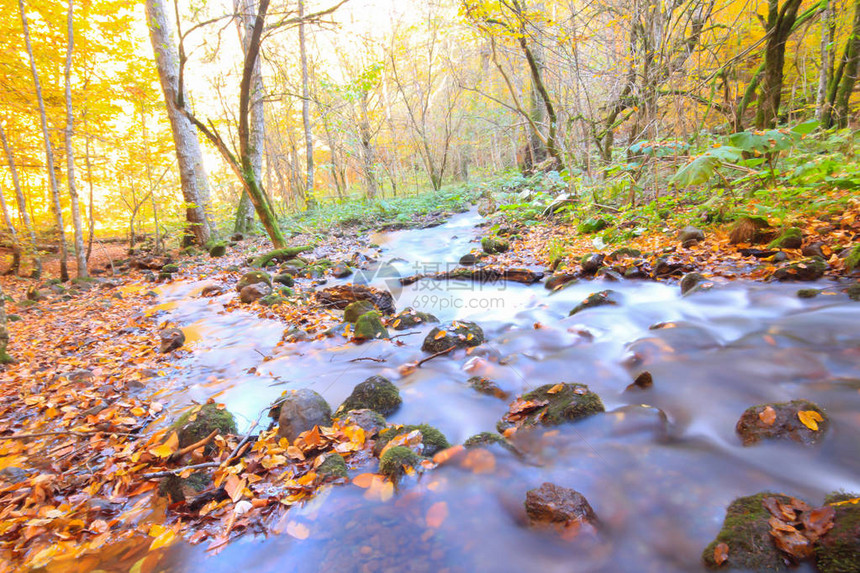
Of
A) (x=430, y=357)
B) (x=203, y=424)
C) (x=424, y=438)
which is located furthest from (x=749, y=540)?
(x=203, y=424)

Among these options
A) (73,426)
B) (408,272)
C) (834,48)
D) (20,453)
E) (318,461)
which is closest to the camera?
(318,461)

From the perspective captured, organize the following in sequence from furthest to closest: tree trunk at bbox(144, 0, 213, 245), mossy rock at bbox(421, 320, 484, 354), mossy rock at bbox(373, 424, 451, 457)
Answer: tree trunk at bbox(144, 0, 213, 245) → mossy rock at bbox(421, 320, 484, 354) → mossy rock at bbox(373, 424, 451, 457)

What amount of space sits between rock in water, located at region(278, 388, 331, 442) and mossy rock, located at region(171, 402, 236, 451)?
390mm

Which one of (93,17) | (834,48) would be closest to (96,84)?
(93,17)

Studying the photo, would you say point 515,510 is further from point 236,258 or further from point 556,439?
point 236,258

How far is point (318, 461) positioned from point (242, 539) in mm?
569

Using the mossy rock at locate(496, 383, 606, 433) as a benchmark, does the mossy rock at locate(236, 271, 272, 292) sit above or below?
above

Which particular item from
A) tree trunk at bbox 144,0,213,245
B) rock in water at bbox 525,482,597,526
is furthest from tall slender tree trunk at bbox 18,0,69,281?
rock in water at bbox 525,482,597,526

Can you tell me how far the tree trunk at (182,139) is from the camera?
10.6 meters

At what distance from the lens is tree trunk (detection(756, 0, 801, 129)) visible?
5312 mm

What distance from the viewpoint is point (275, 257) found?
973 cm

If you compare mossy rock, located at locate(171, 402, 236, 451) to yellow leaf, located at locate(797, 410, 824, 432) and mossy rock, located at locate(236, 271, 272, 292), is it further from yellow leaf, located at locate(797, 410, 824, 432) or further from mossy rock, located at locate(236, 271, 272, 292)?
mossy rock, located at locate(236, 271, 272, 292)

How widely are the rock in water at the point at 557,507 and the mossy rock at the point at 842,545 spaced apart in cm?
84

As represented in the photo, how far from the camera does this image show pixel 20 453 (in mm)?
2807
